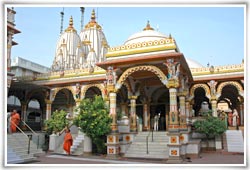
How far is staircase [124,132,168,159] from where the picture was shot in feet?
34.4

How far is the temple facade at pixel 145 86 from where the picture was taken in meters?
10.5

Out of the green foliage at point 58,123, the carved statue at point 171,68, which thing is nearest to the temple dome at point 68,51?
the green foliage at point 58,123

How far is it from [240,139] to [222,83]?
370cm

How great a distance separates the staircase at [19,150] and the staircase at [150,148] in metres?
3.91

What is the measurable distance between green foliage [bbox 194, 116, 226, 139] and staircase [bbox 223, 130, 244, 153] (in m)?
0.82

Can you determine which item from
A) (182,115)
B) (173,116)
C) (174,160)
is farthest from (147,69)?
(174,160)

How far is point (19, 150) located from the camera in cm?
1055

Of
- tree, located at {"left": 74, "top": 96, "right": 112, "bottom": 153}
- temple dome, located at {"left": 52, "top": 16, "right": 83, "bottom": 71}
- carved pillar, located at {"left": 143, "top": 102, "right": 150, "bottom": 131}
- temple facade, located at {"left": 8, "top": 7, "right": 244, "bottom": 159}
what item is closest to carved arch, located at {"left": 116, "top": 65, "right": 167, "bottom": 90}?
temple facade, located at {"left": 8, "top": 7, "right": 244, "bottom": 159}

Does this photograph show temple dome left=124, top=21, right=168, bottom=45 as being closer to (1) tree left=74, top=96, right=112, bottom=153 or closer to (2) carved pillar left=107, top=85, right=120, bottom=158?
(2) carved pillar left=107, top=85, right=120, bottom=158

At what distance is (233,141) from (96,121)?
692cm

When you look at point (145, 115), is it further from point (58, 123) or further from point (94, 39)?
point (94, 39)

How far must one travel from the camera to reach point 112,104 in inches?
447
